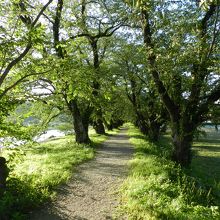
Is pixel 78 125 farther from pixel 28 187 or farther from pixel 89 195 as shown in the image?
pixel 28 187

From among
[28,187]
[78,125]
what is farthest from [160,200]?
[78,125]

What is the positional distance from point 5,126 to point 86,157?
8953 millimetres

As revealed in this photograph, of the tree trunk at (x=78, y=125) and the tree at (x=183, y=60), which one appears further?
the tree trunk at (x=78, y=125)

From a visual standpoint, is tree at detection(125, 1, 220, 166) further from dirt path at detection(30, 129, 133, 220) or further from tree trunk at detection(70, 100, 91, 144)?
tree trunk at detection(70, 100, 91, 144)

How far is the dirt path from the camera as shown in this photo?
8.45 m

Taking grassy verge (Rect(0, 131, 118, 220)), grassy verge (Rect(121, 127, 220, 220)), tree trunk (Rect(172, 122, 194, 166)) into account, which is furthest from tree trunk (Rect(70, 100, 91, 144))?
grassy verge (Rect(121, 127, 220, 220))

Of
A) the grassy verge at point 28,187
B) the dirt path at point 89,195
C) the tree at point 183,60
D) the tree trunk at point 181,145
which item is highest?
the tree at point 183,60

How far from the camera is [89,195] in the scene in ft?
33.7

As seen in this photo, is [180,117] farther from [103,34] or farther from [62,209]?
[103,34]

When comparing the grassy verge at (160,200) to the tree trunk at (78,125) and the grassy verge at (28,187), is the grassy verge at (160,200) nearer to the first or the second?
the grassy verge at (28,187)

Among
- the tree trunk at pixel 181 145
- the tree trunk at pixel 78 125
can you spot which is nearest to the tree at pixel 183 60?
the tree trunk at pixel 181 145

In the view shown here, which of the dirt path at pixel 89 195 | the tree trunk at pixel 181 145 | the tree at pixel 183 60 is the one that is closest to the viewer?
the dirt path at pixel 89 195

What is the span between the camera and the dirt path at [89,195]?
8445 millimetres

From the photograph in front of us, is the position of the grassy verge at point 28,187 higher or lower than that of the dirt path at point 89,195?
higher
